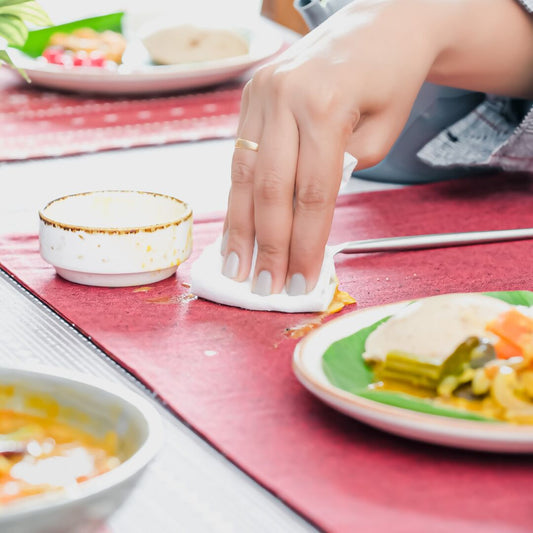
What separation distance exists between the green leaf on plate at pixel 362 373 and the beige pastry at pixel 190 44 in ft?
3.63

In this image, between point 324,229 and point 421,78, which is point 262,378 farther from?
point 421,78

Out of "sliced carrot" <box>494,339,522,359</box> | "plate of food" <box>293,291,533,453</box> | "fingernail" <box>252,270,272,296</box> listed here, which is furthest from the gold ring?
"sliced carrot" <box>494,339,522,359</box>

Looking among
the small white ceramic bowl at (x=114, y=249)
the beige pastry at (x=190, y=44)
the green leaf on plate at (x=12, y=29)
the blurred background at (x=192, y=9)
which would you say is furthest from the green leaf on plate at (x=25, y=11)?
the beige pastry at (x=190, y=44)

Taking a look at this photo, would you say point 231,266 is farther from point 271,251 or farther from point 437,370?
point 437,370

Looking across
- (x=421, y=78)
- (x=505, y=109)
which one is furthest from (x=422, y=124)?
(x=421, y=78)

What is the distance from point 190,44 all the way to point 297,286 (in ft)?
3.24

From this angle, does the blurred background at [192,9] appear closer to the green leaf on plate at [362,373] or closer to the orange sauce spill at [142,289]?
the orange sauce spill at [142,289]

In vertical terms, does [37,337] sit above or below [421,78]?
below

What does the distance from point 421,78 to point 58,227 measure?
0.36 metres

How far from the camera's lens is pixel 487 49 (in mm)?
1077

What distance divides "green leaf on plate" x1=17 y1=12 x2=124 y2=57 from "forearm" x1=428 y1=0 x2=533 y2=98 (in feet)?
2.89

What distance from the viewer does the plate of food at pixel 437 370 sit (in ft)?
1.74

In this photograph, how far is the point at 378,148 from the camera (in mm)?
897

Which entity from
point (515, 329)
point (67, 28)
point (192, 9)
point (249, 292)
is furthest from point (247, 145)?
point (192, 9)
